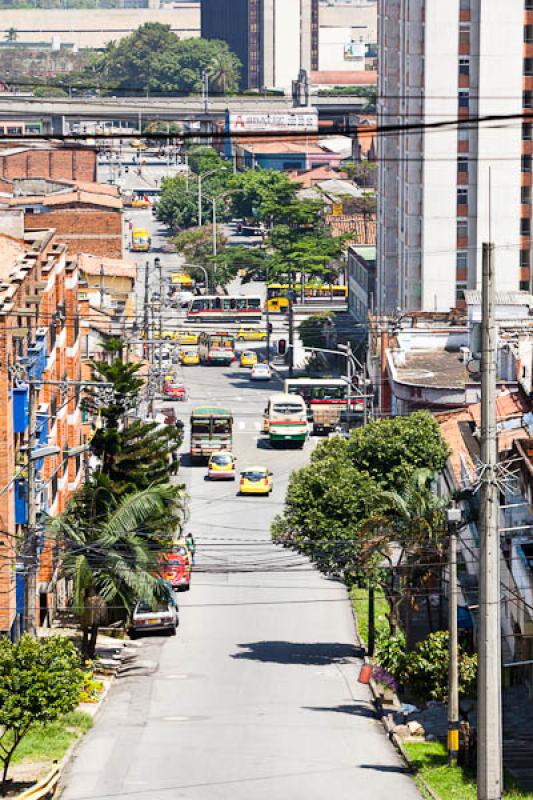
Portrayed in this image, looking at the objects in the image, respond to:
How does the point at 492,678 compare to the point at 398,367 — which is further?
the point at 398,367

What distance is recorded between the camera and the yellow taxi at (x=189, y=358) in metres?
137

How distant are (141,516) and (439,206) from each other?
7087 cm

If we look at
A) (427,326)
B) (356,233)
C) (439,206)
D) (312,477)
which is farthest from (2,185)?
(312,477)

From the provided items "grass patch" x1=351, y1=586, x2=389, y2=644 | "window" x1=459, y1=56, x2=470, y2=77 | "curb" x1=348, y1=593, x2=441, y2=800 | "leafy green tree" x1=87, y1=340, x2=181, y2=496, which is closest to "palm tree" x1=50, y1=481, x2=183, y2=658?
"leafy green tree" x1=87, y1=340, x2=181, y2=496

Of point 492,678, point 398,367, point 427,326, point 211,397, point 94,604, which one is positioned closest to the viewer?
point 492,678

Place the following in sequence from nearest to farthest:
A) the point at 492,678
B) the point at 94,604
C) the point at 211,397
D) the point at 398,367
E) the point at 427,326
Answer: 1. the point at 492,678
2. the point at 94,604
3. the point at 398,367
4. the point at 427,326
5. the point at 211,397

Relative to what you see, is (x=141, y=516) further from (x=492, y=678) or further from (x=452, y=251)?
(x=452, y=251)

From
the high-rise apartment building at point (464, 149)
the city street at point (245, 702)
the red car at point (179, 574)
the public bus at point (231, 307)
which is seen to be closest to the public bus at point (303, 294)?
the public bus at point (231, 307)

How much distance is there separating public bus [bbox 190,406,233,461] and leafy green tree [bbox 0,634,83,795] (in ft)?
185

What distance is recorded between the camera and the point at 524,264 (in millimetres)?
127375

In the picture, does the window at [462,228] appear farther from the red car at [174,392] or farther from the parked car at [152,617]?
the parked car at [152,617]

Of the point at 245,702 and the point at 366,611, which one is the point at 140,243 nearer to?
the point at 366,611

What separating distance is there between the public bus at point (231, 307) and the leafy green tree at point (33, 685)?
103 meters

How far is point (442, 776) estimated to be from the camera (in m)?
44.9
